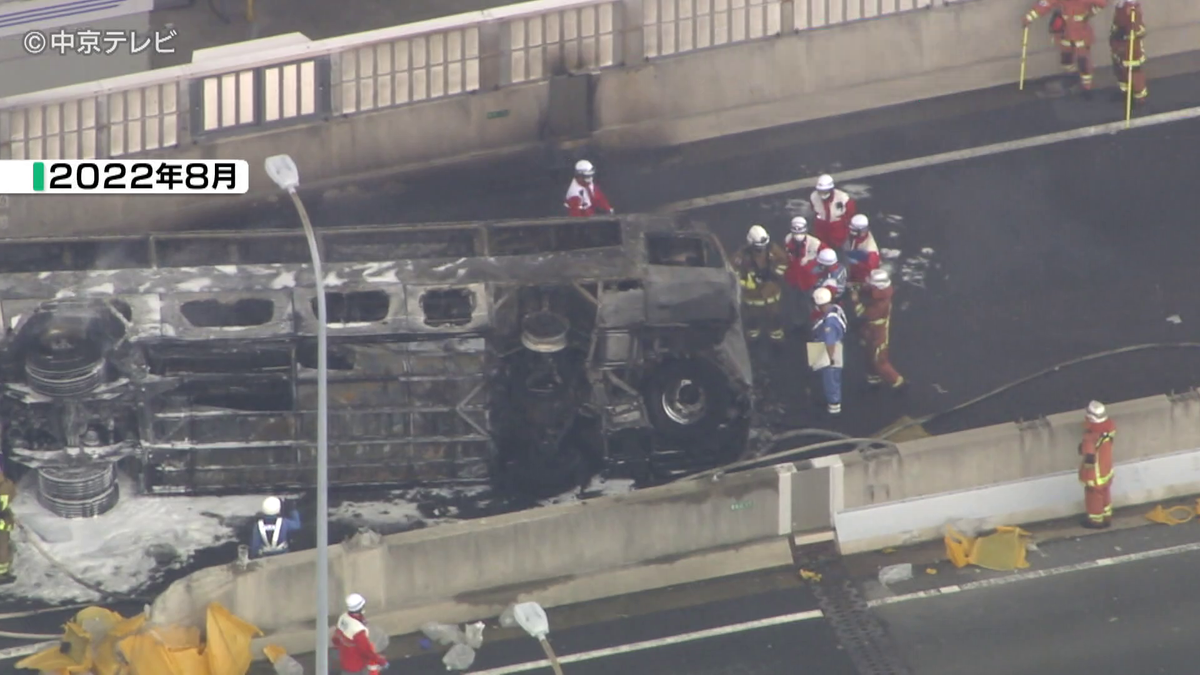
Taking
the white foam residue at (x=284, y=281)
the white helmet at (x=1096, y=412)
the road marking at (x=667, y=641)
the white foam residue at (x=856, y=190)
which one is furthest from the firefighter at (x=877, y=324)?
the white foam residue at (x=284, y=281)

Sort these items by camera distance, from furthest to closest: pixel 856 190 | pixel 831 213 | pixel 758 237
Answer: pixel 856 190, pixel 831 213, pixel 758 237

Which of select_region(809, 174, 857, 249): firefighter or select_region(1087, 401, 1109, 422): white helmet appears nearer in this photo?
select_region(1087, 401, 1109, 422): white helmet

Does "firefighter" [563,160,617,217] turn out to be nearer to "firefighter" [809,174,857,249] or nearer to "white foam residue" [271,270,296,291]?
"firefighter" [809,174,857,249]

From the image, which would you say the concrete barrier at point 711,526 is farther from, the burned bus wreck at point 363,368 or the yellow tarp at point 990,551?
the burned bus wreck at point 363,368

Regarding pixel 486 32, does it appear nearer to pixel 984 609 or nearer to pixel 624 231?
pixel 624 231

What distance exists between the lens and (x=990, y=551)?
87.7 feet

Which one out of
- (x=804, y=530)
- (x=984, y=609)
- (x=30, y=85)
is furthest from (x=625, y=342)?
(x=30, y=85)

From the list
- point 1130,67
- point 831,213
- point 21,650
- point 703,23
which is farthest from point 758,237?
point 21,650

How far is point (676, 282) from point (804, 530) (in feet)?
9.21

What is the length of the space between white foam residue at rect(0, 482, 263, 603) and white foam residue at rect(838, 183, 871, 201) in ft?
28.0

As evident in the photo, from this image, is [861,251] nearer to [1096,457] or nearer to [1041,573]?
[1096,457]

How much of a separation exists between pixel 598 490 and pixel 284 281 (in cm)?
384

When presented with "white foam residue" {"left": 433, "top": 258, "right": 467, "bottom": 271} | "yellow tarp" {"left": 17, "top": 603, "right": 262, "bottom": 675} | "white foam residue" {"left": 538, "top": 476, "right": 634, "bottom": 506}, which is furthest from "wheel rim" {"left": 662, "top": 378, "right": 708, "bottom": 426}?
"yellow tarp" {"left": 17, "top": 603, "right": 262, "bottom": 675}

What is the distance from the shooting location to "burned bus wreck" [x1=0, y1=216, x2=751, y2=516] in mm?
26781
